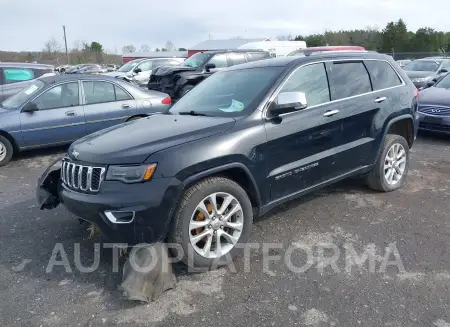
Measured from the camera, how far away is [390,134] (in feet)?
16.9

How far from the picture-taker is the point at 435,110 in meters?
8.27

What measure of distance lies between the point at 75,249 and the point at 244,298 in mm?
1763

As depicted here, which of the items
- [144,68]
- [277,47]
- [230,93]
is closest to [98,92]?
[230,93]

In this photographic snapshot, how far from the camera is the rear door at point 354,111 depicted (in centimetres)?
442

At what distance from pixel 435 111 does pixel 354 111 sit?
4.71 m

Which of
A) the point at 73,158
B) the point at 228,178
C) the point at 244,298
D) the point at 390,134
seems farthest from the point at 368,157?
the point at 73,158

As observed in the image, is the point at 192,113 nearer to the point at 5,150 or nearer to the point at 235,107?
the point at 235,107

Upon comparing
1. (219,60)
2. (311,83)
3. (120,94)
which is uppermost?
(219,60)

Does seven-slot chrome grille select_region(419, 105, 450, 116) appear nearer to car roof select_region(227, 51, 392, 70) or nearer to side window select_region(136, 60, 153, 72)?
car roof select_region(227, 51, 392, 70)

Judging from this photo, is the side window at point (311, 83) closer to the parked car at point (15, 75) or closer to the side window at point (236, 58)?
the parked car at point (15, 75)

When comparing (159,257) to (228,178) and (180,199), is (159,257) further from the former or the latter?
(228,178)

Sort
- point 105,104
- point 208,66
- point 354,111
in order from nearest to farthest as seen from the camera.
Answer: point 354,111 < point 105,104 < point 208,66

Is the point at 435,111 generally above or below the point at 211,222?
above

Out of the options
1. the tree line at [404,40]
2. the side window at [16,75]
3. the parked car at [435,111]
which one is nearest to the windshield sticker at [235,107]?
the parked car at [435,111]
